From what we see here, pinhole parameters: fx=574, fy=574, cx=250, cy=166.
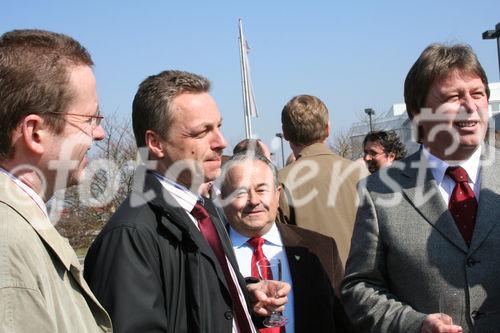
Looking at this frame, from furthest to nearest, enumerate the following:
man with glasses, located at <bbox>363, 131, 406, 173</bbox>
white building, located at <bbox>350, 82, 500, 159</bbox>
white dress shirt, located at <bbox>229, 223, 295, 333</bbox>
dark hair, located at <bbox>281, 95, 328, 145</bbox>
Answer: white building, located at <bbox>350, 82, 500, 159</bbox> → man with glasses, located at <bbox>363, 131, 406, 173</bbox> → dark hair, located at <bbox>281, 95, 328, 145</bbox> → white dress shirt, located at <bbox>229, 223, 295, 333</bbox>

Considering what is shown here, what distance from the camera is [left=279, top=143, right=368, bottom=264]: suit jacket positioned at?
4.79 m

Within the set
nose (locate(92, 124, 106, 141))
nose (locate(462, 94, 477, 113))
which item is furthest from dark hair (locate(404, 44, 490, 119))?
nose (locate(92, 124, 106, 141))

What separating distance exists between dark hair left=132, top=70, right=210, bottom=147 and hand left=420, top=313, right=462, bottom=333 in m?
1.54

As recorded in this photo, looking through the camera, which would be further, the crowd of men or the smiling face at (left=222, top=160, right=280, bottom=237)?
the smiling face at (left=222, top=160, right=280, bottom=237)

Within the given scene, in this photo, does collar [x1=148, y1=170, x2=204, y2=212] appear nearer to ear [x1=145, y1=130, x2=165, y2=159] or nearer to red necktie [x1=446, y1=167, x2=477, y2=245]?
ear [x1=145, y1=130, x2=165, y2=159]

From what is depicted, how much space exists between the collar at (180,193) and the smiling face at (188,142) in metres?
0.04

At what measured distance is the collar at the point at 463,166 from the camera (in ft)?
9.42

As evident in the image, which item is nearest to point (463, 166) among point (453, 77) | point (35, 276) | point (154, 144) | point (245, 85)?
point (453, 77)

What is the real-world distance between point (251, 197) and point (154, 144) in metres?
0.94

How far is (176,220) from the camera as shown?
8.56 ft

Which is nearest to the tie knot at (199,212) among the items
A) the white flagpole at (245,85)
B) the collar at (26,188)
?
the collar at (26,188)

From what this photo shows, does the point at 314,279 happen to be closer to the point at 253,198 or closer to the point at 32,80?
the point at 253,198

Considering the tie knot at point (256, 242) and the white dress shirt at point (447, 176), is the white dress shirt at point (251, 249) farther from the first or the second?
the white dress shirt at point (447, 176)

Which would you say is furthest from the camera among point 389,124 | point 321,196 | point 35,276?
point 389,124
